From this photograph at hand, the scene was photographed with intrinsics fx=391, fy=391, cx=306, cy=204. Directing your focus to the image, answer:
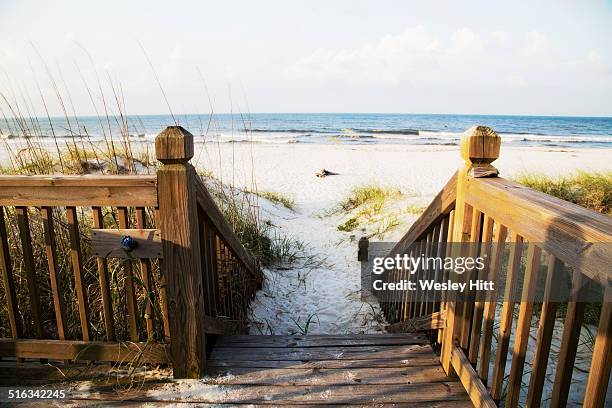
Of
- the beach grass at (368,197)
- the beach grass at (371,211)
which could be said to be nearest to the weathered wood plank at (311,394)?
the beach grass at (371,211)

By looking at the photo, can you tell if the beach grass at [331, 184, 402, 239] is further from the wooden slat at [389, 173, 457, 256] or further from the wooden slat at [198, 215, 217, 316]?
the wooden slat at [198, 215, 217, 316]

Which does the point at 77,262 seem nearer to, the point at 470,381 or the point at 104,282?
the point at 104,282

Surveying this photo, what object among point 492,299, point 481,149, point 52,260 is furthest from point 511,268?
point 52,260

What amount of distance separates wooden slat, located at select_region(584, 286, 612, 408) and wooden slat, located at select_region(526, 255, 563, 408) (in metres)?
0.18

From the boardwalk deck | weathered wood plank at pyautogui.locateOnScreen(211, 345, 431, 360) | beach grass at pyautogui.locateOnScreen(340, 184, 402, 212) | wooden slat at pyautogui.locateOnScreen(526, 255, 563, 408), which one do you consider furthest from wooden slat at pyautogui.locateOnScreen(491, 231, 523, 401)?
beach grass at pyautogui.locateOnScreen(340, 184, 402, 212)

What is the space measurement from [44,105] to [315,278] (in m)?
3.33

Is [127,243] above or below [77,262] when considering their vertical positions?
above

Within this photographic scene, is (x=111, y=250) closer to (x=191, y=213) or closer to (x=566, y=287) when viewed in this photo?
(x=191, y=213)

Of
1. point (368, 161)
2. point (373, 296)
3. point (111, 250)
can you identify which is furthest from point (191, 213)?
point (368, 161)

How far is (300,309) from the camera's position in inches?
161

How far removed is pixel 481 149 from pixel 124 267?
199cm

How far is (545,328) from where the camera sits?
137 centimetres

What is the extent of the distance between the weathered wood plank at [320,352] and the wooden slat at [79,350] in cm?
44

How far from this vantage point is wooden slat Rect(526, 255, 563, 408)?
4.24 ft
